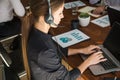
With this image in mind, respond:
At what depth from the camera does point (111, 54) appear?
1.58 m

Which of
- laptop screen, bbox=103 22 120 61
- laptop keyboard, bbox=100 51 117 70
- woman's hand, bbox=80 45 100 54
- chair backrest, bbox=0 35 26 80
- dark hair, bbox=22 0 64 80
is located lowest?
chair backrest, bbox=0 35 26 80

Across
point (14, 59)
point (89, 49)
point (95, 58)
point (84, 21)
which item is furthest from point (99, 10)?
point (14, 59)

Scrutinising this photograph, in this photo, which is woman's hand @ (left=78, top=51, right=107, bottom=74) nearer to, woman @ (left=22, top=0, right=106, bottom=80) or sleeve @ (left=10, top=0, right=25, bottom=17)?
woman @ (left=22, top=0, right=106, bottom=80)

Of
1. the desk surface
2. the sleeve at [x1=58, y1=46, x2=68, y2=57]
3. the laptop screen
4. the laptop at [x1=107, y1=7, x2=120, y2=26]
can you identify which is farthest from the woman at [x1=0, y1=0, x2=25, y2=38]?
the laptop screen

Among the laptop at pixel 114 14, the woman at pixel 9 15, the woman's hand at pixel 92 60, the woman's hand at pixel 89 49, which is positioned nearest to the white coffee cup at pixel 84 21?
the laptop at pixel 114 14

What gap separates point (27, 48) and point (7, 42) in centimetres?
86

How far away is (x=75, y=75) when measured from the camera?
1.49 meters

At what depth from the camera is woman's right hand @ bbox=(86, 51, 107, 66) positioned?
1.50 metres

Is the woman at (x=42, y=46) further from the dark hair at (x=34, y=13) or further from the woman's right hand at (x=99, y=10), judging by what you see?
the woman's right hand at (x=99, y=10)

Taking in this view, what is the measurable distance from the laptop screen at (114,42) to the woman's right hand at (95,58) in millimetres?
88

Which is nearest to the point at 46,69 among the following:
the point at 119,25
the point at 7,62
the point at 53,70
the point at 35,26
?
the point at 53,70

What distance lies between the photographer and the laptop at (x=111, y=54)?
1.45 metres

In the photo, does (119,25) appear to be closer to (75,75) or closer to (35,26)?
(75,75)

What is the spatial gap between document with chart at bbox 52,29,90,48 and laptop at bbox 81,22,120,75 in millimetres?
217
